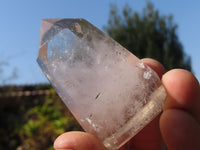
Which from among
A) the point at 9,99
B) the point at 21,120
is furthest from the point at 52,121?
the point at 9,99

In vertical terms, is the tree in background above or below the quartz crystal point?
below

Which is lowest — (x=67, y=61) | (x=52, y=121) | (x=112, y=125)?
(x=52, y=121)

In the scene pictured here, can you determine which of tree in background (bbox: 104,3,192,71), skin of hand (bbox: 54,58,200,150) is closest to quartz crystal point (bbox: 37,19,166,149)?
skin of hand (bbox: 54,58,200,150)

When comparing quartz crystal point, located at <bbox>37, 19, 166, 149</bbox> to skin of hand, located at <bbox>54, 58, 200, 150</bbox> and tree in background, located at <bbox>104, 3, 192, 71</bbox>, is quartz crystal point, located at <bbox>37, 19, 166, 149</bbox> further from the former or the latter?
tree in background, located at <bbox>104, 3, 192, 71</bbox>

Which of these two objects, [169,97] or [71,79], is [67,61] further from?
[169,97]

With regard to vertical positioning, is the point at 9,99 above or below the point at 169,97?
below

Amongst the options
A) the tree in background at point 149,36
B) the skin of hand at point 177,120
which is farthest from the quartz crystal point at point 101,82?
the tree in background at point 149,36

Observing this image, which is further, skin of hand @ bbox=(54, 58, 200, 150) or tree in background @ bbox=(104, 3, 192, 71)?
tree in background @ bbox=(104, 3, 192, 71)

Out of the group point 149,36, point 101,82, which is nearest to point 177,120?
point 101,82
